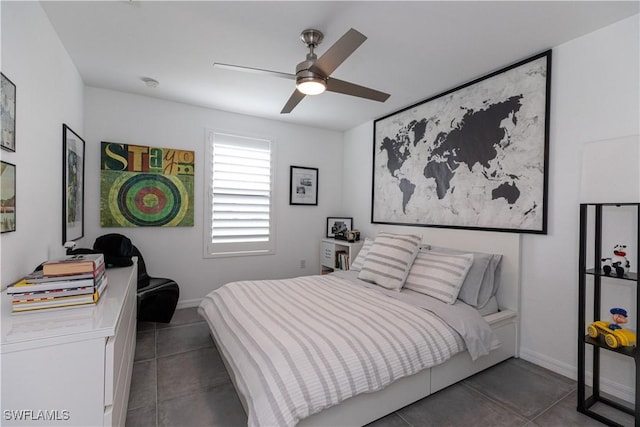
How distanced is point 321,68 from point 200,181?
7.99 feet

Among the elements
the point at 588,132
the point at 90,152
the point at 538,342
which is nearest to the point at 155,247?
the point at 90,152

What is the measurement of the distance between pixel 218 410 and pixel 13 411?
1.02m

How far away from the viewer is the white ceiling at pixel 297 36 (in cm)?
182

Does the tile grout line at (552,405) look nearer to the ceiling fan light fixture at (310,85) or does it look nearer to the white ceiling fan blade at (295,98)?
the ceiling fan light fixture at (310,85)

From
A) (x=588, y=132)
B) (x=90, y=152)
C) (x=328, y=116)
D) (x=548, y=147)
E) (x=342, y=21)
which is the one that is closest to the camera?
(x=342, y=21)

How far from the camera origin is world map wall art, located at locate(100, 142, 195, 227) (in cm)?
317

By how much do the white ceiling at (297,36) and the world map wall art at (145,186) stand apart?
2.43 ft

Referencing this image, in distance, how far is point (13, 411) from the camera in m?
1.03

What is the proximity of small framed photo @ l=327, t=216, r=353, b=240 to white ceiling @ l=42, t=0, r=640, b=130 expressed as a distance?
203 centimetres

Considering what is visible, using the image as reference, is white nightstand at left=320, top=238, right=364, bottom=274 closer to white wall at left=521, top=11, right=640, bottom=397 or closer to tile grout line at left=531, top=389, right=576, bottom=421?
white wall at left=521, top=11, right=640, bottom=397

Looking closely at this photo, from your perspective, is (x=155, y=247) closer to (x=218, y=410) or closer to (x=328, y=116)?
(x=218, y=410)

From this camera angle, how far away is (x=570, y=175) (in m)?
2.17

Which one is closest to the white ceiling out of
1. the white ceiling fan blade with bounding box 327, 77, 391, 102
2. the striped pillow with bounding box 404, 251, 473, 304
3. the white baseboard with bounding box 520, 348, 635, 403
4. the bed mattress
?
the white ceiling fan blade with bounding box 327, 77, 391, 102

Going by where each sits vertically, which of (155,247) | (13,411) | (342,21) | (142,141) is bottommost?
(13,411)
